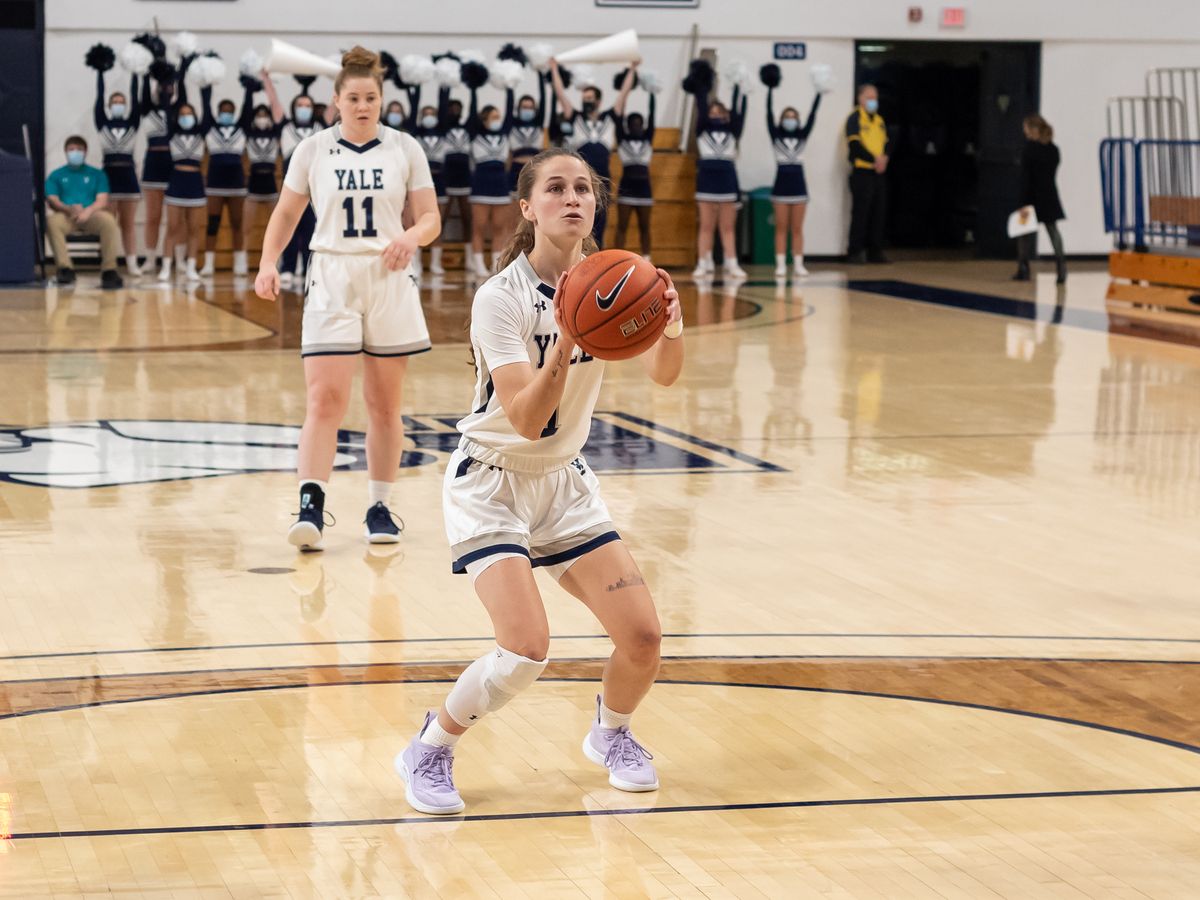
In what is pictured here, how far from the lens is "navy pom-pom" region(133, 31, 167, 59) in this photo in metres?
19.4

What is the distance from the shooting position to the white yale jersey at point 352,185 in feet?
22.5

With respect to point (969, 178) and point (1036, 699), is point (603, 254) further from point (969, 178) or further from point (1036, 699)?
point (969, 178)

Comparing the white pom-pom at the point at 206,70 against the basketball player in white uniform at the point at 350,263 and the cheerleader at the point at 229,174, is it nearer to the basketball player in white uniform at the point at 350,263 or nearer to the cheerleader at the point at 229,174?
the cheerleader at the point at 229,174

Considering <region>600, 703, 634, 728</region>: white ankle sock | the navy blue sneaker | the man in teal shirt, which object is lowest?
<region>600, 703, 634, 728</region>: white ankle sock

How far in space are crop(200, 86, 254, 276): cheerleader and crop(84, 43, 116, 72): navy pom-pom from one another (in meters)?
1.22

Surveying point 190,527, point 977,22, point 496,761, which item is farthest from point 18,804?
point 977,22

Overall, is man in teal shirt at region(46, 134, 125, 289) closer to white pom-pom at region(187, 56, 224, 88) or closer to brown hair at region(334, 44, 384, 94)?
white pom-pom at region(187, 56, 224, 88)

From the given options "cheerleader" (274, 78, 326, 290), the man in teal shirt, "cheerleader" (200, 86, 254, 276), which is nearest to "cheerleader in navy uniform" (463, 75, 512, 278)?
"cheerleader" (274, 78, 326, 290)

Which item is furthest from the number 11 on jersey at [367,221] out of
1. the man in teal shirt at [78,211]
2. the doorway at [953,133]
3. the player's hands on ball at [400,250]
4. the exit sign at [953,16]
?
the exit sign at [953,16]

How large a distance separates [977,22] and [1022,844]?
2034 centimetres

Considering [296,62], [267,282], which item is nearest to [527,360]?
[267,282]

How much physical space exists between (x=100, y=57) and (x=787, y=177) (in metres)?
7.55

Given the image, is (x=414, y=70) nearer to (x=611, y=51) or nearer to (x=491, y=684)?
(x=611, y=51)

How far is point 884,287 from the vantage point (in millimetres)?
18938
